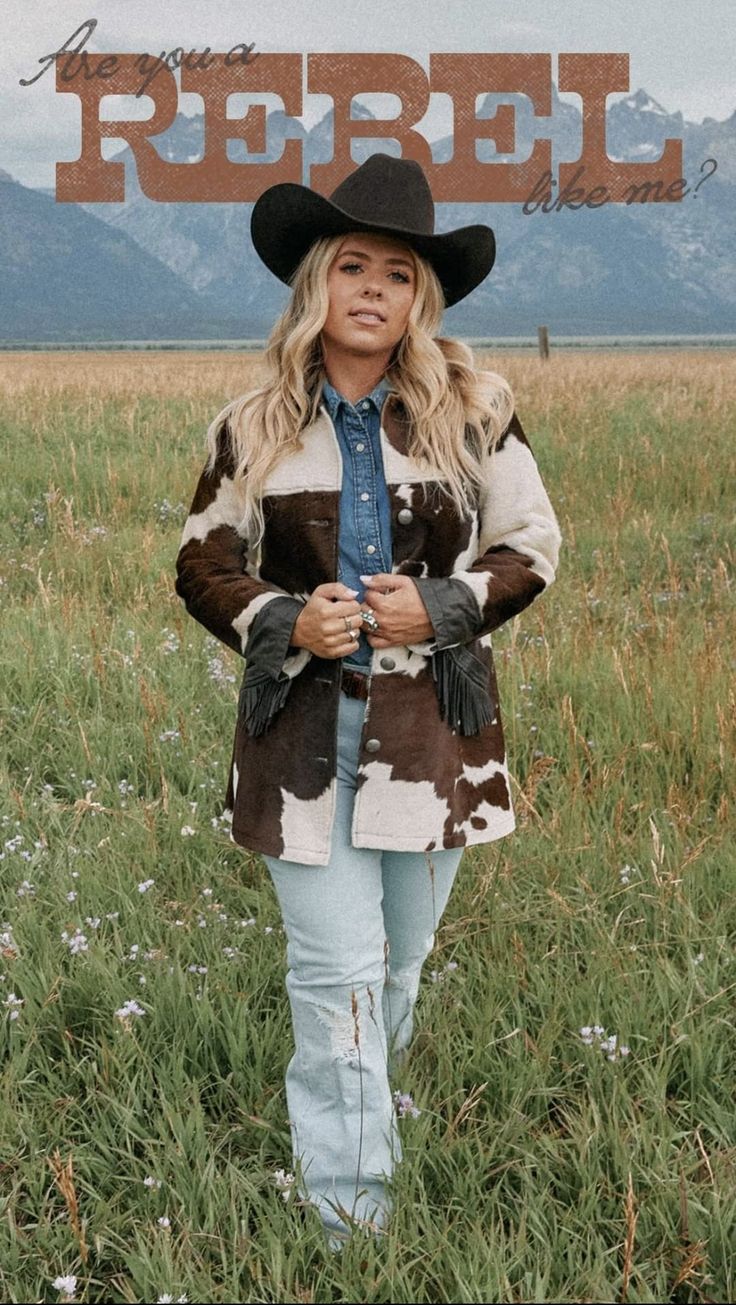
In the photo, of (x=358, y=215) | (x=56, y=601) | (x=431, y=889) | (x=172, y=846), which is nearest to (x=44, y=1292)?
(x=431, y=889)

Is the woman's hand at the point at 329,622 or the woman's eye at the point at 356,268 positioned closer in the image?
the woman's hand at the point at 329,622

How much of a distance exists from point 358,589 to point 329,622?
226 millimetres

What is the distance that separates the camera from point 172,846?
146 inches

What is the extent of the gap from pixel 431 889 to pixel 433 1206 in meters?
0.64

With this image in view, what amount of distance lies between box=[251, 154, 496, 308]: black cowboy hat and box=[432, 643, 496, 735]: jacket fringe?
82 cm

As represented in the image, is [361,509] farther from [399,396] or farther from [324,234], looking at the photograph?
Answer: [324,234]

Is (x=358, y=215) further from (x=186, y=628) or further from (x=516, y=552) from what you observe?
(x=186, y=628)

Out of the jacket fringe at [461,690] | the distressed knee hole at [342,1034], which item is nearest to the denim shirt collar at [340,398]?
the jacket fringe at [461,690]

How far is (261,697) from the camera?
247 cm

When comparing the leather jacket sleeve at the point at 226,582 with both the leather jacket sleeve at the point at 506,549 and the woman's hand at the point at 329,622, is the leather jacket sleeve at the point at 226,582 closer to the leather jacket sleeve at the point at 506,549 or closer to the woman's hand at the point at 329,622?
the woman's hand at the point at 329,622

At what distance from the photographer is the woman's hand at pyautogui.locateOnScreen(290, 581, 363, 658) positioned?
2.28 metres

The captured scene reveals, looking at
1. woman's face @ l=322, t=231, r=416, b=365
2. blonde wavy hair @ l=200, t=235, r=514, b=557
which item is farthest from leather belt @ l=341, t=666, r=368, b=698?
woman's face @ l=322, t=231, r=416, b=365

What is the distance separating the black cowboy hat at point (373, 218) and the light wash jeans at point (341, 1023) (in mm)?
954

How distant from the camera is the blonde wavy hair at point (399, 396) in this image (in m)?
2.47
